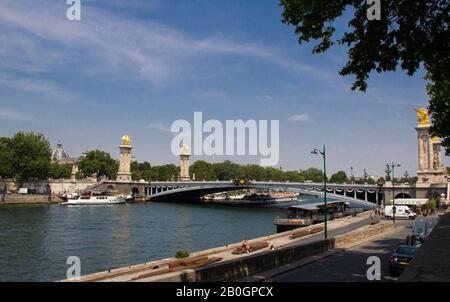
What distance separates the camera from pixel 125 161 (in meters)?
141

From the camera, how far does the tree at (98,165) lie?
140m

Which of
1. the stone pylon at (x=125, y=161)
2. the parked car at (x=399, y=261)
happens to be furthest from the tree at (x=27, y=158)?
the parked car at (x=399, y=261)

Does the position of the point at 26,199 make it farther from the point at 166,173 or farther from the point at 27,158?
the point at 166,173

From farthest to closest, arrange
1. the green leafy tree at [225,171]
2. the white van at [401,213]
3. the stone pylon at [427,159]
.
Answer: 1. the green leafy tree at [225,171]
2. the stone pylon at [427,159]
3. the white van at [401,213]

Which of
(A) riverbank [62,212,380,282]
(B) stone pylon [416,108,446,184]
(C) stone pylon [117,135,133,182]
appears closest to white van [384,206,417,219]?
(A) riverbank [62,212,380,282]

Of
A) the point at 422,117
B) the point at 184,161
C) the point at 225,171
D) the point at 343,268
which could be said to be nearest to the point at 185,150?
the point at 184,161

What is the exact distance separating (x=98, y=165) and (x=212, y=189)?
47.7 metres

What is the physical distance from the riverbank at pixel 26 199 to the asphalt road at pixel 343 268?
80.8 meters

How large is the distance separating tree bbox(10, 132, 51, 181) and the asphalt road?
313ft

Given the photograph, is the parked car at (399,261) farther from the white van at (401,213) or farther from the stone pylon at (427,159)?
the stone pylon at (427,159)
